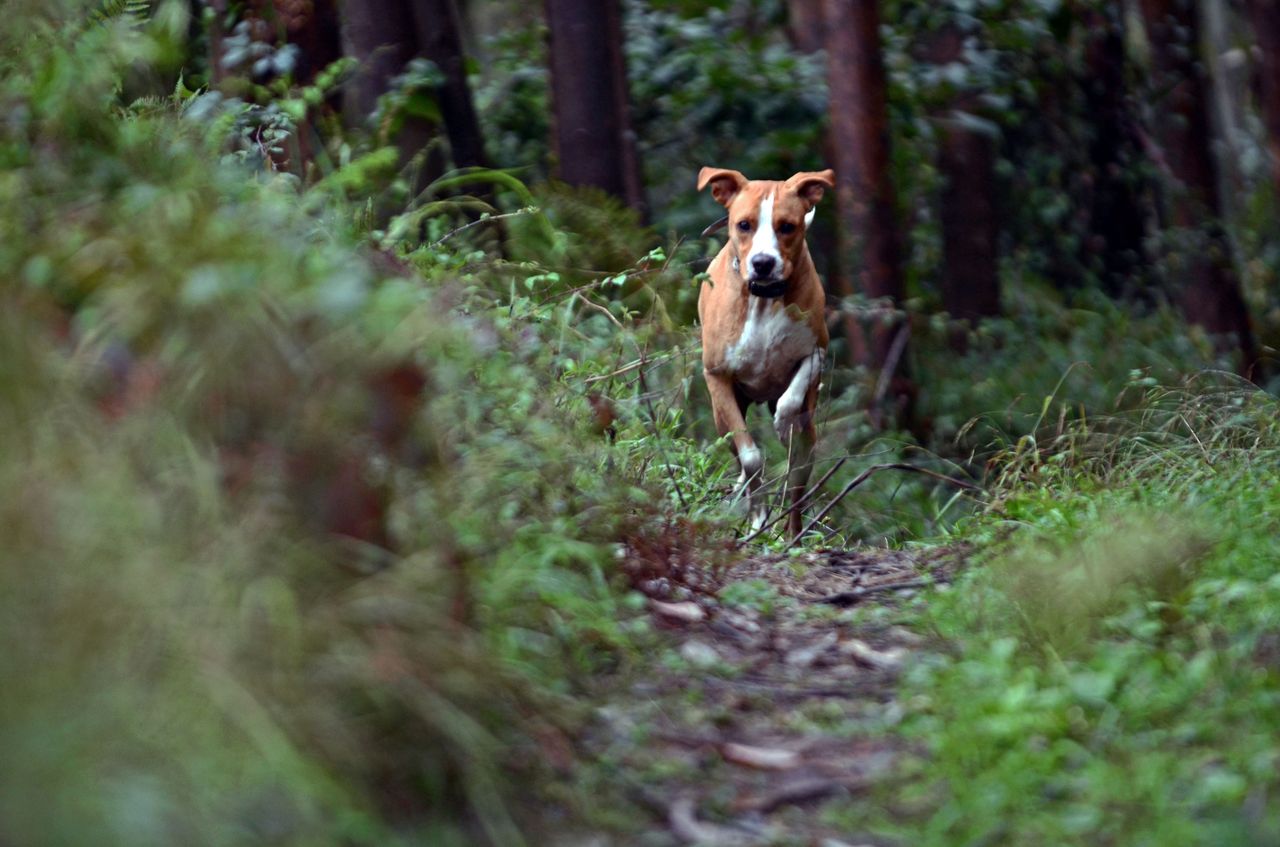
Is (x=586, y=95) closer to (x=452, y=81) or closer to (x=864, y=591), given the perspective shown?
(x=452, y=81)

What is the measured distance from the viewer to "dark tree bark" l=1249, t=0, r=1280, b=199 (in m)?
11.6

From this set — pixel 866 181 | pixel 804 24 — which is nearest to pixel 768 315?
pixel 866 181

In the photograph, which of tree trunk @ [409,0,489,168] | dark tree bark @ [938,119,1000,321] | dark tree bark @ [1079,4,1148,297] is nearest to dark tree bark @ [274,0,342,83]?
Answer: tree trunk @ [409,0,489,168]

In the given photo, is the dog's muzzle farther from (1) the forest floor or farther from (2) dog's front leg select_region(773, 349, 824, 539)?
(1) the forest floor

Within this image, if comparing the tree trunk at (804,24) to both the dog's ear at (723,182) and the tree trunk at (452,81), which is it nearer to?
the tree trunk at (452,81)

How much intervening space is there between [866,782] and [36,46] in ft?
9.40

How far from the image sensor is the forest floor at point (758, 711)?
3398 mm

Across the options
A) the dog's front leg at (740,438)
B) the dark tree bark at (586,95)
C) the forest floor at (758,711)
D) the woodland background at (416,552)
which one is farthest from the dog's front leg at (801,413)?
the dark tree bark at (586,95)

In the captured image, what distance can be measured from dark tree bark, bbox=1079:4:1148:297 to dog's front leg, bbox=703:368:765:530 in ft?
26.8

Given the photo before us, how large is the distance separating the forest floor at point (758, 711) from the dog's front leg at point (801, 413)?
2.13 m

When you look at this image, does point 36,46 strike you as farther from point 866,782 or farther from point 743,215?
point 743,215

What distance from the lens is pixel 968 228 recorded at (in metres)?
14.4

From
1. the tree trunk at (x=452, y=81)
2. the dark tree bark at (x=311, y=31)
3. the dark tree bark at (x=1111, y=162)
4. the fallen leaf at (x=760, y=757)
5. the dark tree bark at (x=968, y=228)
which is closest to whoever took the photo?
the fallen leaf at (x=760, y=757)


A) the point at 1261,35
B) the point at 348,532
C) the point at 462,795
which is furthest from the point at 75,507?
the point at 1261,35
